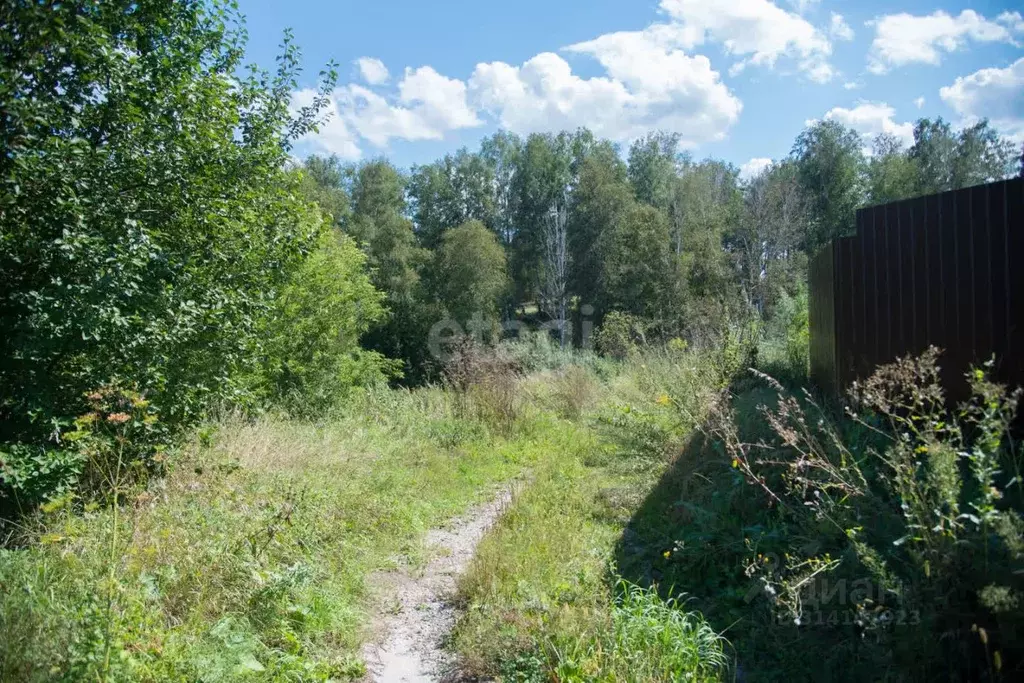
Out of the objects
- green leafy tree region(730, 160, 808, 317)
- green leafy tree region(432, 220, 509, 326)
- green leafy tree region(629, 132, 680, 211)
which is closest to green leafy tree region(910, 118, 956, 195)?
green leafy tree region(730, 160, 808, 317)

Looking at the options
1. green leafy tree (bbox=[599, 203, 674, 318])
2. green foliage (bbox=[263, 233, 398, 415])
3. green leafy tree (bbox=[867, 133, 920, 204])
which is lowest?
green foliage (bbox=[263, 233, 398, 415])

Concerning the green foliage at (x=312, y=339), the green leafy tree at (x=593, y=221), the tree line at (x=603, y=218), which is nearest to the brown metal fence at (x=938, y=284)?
the green foliage at (x=312, y=339)

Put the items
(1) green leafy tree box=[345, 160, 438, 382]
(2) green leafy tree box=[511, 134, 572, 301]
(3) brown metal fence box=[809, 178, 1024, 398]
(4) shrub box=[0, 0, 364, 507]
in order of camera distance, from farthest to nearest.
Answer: (2) green leafy tree box=[511, 134, 572, 301]
(1) green leafy tree box=[345, 160, 438, 382]
(4) shrub box=[0, 0, 364, 507]
(3) brown metal fence box=[809, 178, 1024, 398]

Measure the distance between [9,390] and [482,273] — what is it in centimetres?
2158

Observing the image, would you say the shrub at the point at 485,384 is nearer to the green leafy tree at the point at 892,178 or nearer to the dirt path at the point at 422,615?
the dirt path at the point at 422,615

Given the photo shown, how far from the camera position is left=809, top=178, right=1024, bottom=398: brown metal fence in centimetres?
393

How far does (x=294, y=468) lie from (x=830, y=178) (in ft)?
81.6

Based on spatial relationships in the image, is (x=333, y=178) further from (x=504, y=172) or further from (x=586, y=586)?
(x=586, y=586)

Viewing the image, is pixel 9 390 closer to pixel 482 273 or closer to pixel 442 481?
pixel 442 481

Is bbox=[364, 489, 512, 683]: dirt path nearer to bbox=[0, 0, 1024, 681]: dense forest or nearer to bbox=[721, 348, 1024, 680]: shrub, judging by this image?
bbox=[0, 0, 1024, 681]: dense forest

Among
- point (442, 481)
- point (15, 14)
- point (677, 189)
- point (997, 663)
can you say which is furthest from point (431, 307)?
point (997, 663)

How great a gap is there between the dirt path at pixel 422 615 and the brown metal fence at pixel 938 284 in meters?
3.44

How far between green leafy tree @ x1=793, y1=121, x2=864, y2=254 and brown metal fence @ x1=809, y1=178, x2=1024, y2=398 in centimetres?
1995

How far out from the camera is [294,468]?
5934 mm
